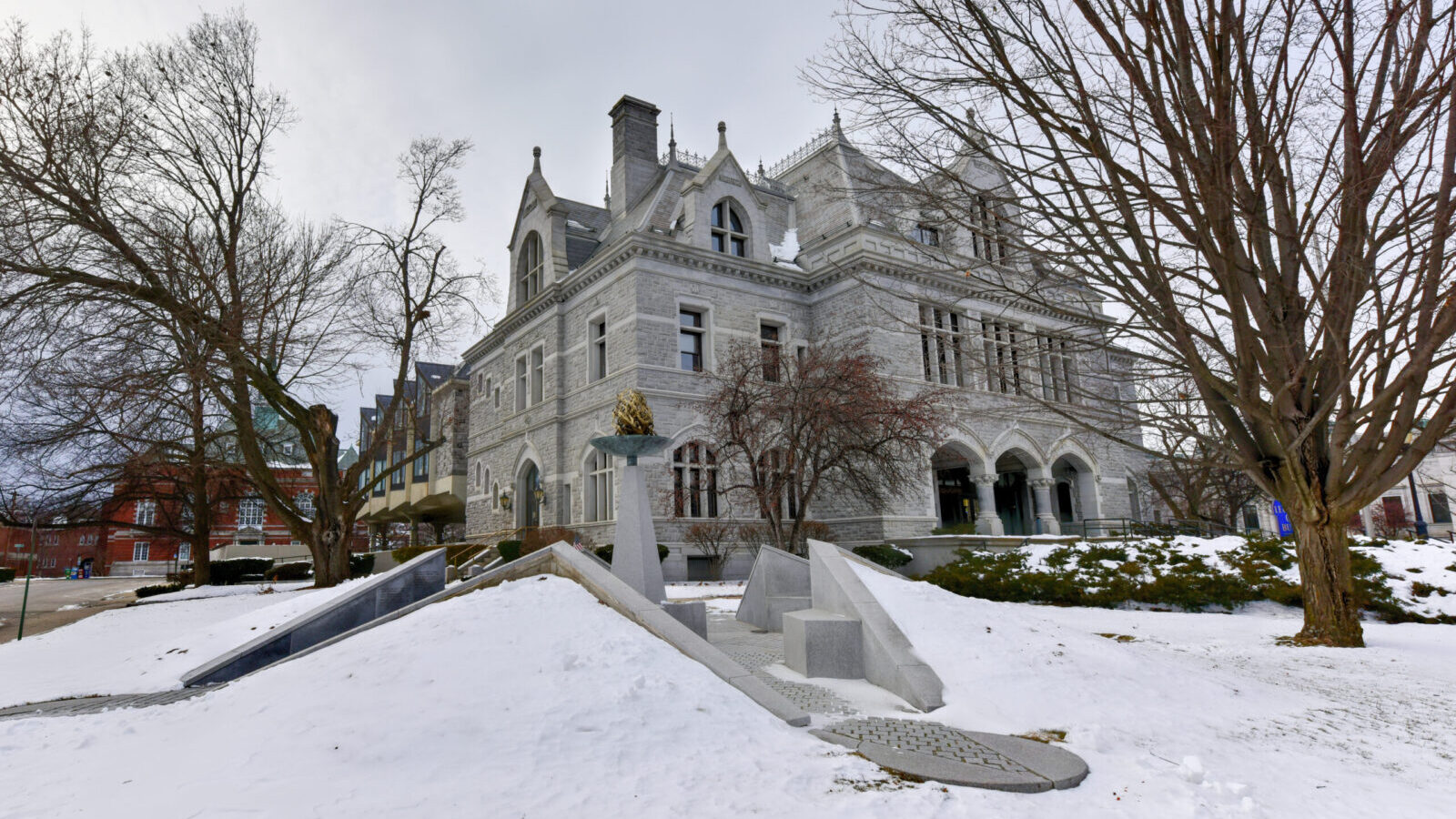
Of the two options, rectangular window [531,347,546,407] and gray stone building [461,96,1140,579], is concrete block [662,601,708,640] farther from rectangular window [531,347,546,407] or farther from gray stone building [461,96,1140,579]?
rectangular window [531,347,546,407]

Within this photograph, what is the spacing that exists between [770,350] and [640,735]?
57.0ft

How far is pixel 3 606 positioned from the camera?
68.3 feet

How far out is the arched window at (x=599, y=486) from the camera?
2425 cm

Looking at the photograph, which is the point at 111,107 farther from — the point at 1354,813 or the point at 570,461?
the point at 1354,813

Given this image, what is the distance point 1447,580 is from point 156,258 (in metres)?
22.5

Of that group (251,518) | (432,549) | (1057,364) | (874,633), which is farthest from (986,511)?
(251,518)

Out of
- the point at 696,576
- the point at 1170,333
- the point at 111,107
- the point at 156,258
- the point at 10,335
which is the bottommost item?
the point at 696,576

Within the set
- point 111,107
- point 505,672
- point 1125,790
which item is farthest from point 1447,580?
point 111,107

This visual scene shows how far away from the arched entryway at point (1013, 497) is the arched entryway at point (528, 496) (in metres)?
17.8

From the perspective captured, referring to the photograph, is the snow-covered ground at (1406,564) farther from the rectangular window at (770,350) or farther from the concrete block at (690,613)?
the concrete block at (690,613)

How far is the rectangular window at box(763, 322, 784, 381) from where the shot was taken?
2017cm

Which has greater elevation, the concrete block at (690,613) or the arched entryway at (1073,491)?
the arched entryway at (1073,491)

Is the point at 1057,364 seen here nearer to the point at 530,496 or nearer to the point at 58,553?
the point at 530,496

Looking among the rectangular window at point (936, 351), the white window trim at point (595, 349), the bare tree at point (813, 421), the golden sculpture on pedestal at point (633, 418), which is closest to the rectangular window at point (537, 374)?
the white window trim at point (595, 349)
